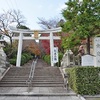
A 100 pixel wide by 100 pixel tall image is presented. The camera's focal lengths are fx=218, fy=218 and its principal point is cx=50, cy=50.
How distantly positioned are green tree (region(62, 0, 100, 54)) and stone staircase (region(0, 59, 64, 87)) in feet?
11.6

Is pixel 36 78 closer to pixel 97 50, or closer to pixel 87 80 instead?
pixel 87 80

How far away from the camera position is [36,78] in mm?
15578

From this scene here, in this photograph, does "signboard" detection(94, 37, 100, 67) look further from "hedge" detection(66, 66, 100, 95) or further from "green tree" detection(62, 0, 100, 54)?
"green tree" detection(62, 0, 100, 54)

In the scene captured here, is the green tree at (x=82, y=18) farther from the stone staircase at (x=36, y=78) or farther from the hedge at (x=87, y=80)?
the stone staircase at (x=36, y=78)

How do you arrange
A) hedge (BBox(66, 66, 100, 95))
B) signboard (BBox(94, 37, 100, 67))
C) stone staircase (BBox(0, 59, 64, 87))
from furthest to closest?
stone staircase (BBox(0, 59, 64, 87)), signboard (BBox(94, 37, 100, 67)), hedge (BBox(66, 66, 100, 95))

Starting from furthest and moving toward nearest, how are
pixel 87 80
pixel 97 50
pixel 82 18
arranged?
1. pixel 82 18
2. pixel 97 50
3. pixel 87 80

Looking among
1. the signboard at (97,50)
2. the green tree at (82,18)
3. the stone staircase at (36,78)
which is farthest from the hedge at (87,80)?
the stone staircase at (36,78)

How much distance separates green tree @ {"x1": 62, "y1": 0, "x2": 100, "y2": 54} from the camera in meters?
13.1

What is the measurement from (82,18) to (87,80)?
4031 millimetres

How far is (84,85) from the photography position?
10.9m

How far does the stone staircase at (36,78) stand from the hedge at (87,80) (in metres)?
3.08

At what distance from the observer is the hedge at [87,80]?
35.8 ft

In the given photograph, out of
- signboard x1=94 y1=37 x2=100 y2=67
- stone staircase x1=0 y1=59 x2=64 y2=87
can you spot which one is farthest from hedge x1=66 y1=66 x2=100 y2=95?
stone staircase x1=0 y1=59 x2=64 y2=87

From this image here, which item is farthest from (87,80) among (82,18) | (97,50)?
(82,18)
